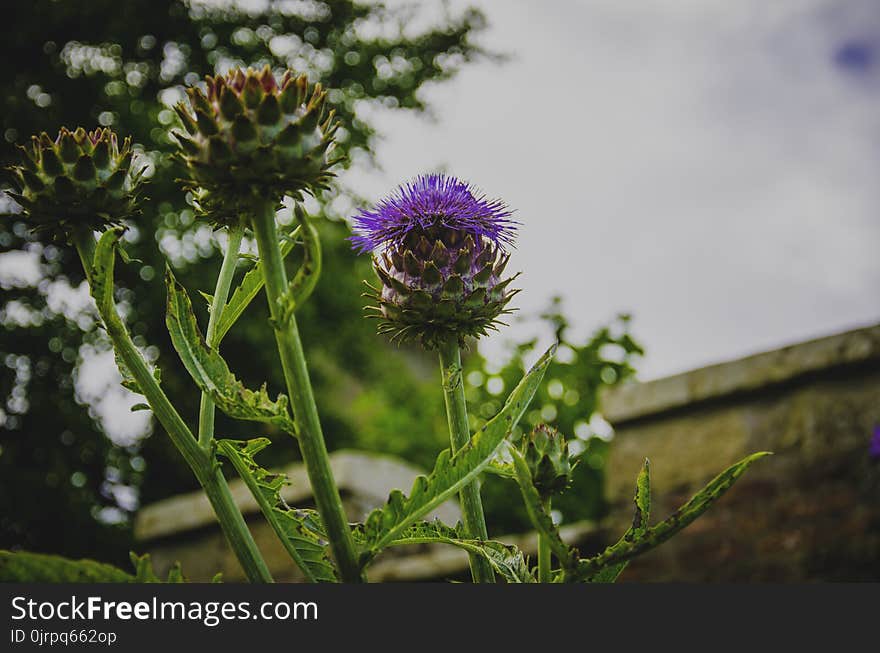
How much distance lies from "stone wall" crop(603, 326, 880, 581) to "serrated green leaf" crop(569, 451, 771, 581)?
194cm

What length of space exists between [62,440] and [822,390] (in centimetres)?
432

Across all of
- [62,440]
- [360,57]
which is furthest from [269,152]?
[360,57]

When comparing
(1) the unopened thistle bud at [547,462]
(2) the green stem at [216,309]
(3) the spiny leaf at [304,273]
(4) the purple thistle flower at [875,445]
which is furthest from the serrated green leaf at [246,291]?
(4) the purple thistle flower at [875,445]

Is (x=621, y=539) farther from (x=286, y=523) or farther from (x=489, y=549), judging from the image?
(x=286, y=523)

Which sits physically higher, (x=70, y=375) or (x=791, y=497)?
(x=70, y=375)

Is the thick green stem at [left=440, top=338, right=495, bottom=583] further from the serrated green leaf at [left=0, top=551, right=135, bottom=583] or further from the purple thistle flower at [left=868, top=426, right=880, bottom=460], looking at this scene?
the purple thistle flower at [left=868, top=426, right=880, bottom=460]

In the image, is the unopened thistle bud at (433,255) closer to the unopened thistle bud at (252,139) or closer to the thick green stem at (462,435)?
the thick green stem at (462,435)

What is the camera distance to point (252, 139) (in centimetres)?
59

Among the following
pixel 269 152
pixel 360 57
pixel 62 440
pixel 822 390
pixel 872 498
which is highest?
pixel 360 57

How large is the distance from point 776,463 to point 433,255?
1.83m

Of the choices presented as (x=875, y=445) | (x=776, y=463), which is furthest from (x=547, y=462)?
(x=776, y=463)

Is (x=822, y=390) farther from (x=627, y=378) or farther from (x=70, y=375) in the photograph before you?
(x=70, y=375)

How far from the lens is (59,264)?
5.52m

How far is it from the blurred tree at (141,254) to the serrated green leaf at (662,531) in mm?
4519
